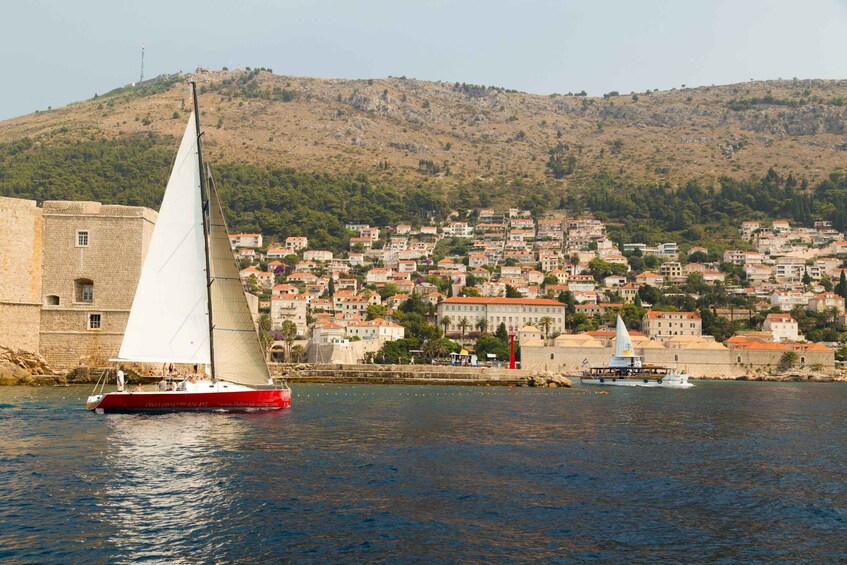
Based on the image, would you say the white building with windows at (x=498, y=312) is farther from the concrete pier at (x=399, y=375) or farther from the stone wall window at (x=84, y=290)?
the stone wall window at (x=84, y=290)

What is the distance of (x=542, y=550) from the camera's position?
10.9 metres

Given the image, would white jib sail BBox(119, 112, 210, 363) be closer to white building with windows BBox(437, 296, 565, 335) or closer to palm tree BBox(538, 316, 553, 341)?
white building with windows BBox(437, 296, 565, 335)

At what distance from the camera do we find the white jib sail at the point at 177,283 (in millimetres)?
23672

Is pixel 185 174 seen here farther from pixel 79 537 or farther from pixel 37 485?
pixel 79 537

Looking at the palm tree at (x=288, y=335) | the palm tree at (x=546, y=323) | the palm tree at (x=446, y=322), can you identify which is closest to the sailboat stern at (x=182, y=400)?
the palm tree at (x=288, y=335)

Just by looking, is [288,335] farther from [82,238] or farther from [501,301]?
[82,238]

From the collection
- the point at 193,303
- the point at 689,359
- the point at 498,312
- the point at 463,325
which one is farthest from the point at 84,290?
the point at 498,312

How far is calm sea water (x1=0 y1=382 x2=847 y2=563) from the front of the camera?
35.9 feet

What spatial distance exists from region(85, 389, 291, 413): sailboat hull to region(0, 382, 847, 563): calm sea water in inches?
15.5

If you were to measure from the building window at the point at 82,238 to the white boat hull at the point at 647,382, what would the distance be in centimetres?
3867

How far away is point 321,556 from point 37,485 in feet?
19.9

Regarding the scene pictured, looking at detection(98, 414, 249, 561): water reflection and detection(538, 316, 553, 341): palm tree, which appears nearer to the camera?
detection(98, 414, 249, 561): water reflection

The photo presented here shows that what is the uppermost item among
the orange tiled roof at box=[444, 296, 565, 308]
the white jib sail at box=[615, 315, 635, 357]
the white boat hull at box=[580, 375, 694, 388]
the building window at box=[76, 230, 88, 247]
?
the building window at box=[76, 230, 88, 247]

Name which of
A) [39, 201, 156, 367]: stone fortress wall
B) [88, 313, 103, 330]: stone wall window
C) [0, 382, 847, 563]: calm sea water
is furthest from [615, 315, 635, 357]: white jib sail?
[88, 313, 103, 330]: stone wall window
